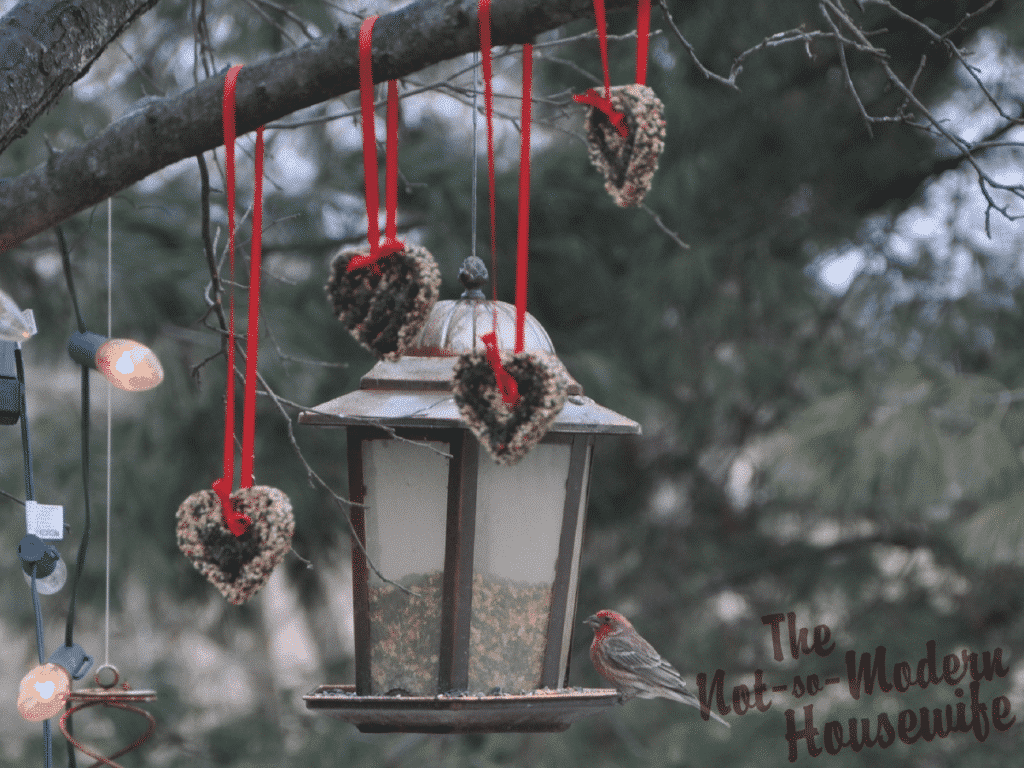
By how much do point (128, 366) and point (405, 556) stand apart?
1.60 ft

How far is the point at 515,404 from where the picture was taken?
126 cm

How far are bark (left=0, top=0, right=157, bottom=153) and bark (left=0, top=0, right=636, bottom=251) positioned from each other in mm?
81

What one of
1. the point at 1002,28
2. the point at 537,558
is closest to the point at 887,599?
the point at 1002,28

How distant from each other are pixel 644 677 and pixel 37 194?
127cm

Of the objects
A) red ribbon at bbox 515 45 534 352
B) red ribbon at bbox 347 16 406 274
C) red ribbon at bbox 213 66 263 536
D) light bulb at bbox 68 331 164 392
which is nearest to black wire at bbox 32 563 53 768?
light bulb at bbox 68 331 164 392

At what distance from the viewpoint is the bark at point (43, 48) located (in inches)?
56.3

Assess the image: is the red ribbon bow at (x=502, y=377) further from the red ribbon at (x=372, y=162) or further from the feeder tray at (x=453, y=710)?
the feeder tray at (x=453, y=710)

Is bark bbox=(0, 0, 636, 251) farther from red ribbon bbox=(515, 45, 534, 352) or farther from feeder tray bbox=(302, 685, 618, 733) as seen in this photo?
feeder tray bbox=(302, 685, 618, 733)

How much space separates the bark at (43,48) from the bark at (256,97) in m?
0.08

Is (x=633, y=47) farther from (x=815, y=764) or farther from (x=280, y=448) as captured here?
(x=815, y=764)

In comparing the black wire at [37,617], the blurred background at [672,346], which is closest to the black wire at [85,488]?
the black wire at [37,617]

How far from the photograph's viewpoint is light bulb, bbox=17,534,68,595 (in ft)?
5.92

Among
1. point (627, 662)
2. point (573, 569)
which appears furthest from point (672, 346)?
point (573, 569)

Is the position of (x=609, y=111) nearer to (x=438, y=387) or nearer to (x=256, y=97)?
(x=256, y=97)
